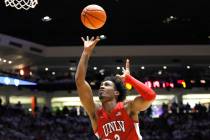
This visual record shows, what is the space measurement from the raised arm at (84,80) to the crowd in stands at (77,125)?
14403 millimetres

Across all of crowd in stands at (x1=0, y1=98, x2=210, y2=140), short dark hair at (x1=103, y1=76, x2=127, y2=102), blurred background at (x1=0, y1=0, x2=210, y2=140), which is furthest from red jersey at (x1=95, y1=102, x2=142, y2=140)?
crowd in stands at (x1=0, y1=98, x2=210, y2=140)

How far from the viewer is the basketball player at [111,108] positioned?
4.54 metres

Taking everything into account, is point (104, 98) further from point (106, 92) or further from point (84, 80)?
point (84, 80)

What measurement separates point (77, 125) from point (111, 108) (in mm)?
16633

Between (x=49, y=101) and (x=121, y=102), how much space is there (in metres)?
22.4

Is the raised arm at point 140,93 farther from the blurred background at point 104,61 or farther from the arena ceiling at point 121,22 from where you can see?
the blurred background at point 104,61

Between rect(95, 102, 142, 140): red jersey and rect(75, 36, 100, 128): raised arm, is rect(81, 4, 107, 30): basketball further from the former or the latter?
rect(95, 102, 142, 140): red jersey

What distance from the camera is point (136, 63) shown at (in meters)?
25.4

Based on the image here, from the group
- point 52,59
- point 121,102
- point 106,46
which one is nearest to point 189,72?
point 106,46

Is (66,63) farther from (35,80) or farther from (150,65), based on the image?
(150,65)

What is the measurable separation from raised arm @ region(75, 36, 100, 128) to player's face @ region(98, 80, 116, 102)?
0.14 metres

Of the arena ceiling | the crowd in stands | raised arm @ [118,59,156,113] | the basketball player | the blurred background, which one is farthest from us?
the crowd in stands

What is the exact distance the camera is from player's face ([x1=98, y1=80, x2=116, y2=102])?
181 inches

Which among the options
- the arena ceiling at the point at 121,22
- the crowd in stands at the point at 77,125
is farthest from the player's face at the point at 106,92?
the crowd in stands at the point at 77,125
